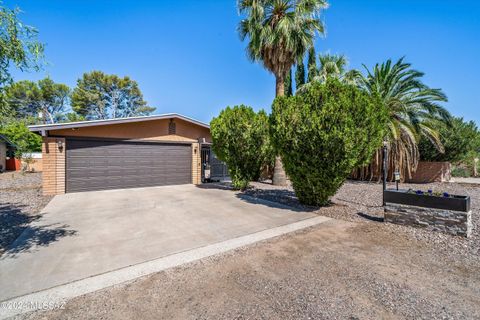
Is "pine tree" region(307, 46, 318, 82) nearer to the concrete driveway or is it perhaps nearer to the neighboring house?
the concrete driveway

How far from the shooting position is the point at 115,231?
5.02 meters

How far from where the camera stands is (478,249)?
4.11 meters

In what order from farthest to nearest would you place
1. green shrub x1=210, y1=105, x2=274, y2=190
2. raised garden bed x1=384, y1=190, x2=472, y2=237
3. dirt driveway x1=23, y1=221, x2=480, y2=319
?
green shrub x1=210, y1=105, x2=274, y2=190
raised garden bed x1=384, y1=190, x2=472, y2=237
dirt driveway x1=23, y1=221, x2=480, y2=319

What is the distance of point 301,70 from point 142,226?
20300 millimetres

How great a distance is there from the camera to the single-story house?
924 cm

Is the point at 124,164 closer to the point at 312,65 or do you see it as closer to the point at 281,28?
the point at 281,28

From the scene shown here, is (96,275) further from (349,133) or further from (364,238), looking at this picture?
(349,133)

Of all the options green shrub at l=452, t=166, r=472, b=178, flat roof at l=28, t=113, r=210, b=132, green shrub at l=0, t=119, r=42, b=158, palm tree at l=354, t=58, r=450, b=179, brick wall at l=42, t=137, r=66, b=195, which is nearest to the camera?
flat roof at l=28, t=113, r=210, b=132

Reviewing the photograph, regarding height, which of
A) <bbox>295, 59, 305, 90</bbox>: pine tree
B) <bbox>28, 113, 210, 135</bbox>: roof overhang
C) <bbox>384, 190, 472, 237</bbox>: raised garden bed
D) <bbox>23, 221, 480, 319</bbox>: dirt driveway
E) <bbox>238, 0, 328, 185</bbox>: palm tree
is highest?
<bbox>295, 59, 305, 90</bbox>: pine tree

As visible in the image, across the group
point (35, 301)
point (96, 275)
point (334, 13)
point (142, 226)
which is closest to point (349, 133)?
point (142, 226)

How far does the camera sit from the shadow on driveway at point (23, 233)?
4.16 meters

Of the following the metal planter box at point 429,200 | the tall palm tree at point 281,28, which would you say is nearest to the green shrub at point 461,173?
the tall palm tree at point 281,28

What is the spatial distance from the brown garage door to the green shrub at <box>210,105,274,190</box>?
292 cm

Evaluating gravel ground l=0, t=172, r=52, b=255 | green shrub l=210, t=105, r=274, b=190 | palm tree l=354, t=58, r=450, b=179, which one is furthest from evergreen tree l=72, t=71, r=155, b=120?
palm tree l=354, t=58, r=450, b=179
